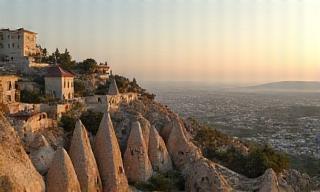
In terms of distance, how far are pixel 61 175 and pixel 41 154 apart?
267 centimetres

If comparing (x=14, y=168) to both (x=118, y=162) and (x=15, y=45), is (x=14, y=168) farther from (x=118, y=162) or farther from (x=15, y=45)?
(x=15, y=45)

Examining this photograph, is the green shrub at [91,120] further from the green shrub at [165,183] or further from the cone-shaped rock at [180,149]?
the green shrub at [165,183]

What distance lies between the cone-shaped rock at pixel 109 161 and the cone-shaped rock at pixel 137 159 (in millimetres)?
2345

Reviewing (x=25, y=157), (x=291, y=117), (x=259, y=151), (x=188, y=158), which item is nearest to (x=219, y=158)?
(x=259, y=151)

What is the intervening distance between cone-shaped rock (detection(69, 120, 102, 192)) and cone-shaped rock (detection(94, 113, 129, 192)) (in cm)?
99

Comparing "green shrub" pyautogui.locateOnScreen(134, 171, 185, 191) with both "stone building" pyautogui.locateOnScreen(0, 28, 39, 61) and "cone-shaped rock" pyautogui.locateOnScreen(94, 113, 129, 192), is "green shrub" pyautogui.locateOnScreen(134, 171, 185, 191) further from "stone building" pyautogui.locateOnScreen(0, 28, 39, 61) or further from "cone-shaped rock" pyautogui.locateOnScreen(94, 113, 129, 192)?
"stone building" pyautogui.locateOnScreen(0, 28, 39, 61)

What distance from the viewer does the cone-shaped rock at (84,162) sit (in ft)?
100

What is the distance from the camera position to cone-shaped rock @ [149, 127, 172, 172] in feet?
127

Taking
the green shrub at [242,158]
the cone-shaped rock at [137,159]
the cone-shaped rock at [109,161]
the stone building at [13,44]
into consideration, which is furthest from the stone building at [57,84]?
the stone building at [13,44]

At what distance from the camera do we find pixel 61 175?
28.6m

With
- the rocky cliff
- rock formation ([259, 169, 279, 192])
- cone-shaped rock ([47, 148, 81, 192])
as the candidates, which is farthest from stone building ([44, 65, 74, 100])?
rock formation ([259, 169, 279, 192])

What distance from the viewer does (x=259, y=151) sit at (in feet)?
153

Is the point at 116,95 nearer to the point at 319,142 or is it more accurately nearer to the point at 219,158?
the point at 219,158

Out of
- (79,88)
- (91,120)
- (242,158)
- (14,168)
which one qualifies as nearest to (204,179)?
(242,158)
